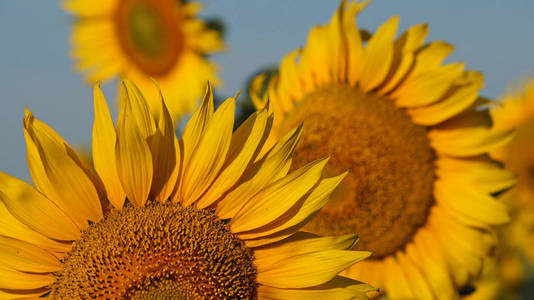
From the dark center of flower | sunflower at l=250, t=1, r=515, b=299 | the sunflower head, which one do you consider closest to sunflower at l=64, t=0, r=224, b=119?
the dark center of flower

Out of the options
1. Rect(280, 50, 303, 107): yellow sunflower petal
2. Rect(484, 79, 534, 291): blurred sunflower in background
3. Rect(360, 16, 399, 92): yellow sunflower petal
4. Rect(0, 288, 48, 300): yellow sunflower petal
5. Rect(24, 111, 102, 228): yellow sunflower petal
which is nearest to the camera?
Rect(24, 111, 102, 228): yellow sunflower petal

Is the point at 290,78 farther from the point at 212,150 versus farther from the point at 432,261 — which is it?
the point at 212,150

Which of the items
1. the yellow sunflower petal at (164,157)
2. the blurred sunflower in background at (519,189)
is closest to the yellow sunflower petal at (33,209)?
the yellow sunflower petal at (164,157)

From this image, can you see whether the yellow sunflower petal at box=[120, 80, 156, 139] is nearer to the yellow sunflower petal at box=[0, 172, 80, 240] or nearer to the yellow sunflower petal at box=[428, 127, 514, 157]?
the yellow sunflower petal at box=[0, 172, 80, 240]

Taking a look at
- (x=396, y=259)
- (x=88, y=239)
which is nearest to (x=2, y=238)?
(x=88, y=239)

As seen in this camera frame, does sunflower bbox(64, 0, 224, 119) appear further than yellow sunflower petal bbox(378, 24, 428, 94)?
Yes

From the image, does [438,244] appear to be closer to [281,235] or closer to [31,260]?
[281,235]
